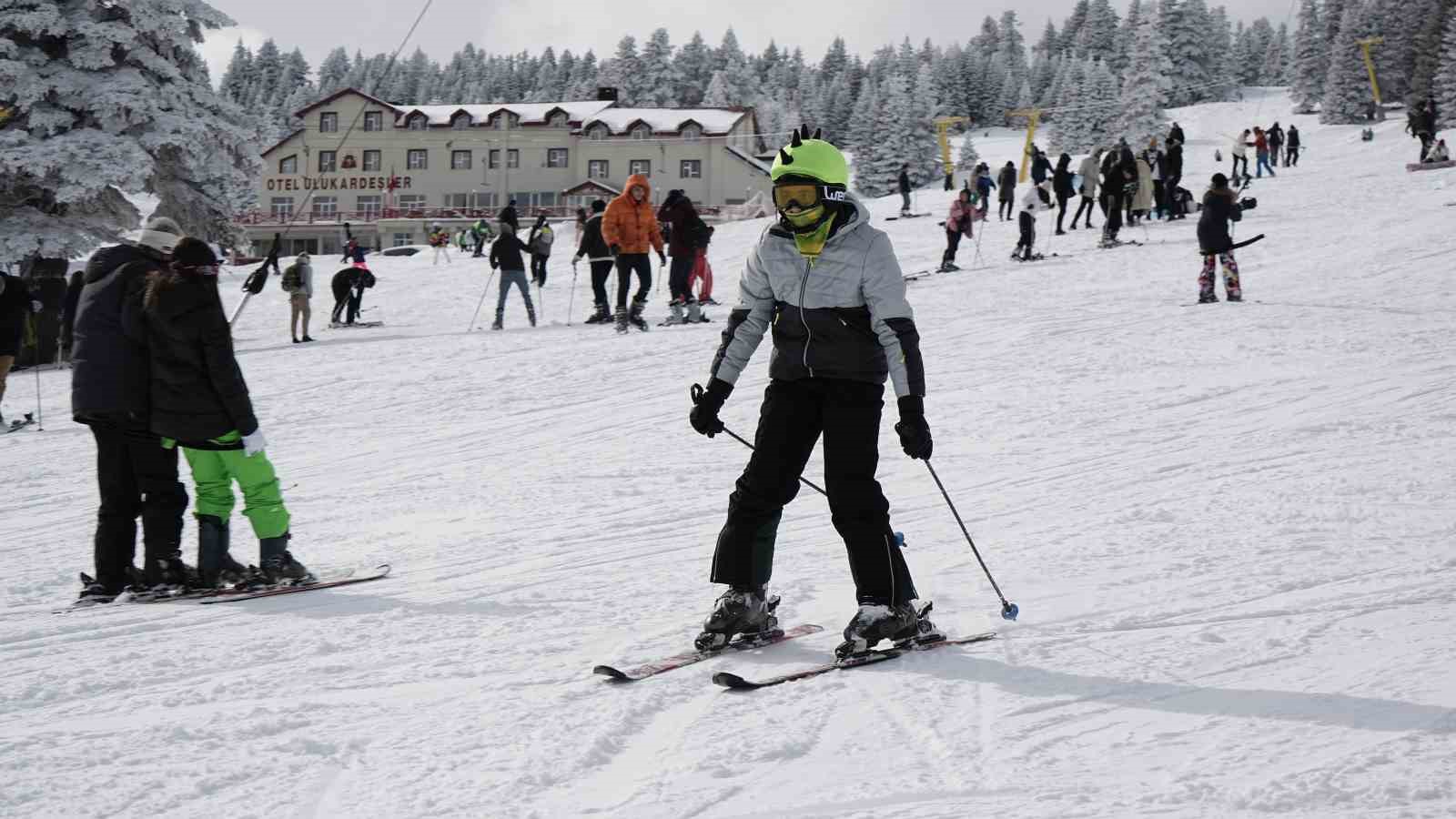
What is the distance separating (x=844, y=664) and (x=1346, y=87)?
68.9 meters

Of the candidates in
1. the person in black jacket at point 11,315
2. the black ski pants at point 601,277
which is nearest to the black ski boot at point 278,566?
the person in black jacket at point 11,315

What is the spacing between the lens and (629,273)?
14531 millimetres

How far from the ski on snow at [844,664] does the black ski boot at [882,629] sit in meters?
0.02

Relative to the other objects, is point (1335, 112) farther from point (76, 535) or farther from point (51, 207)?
point (76, 535)

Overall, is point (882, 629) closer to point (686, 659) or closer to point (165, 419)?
point (686, 659)

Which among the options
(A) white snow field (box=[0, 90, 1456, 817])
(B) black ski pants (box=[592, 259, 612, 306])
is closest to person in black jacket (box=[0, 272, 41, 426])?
(A) white snow field (box=[0, 90, 1456, 817])

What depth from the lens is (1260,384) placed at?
9523 mm

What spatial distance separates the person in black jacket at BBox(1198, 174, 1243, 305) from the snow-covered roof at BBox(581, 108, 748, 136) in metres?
57.0

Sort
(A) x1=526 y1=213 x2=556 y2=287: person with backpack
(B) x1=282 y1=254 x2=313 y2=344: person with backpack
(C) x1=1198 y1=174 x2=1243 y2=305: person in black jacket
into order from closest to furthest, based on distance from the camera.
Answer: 1. (C) x1=1198 y1=174 x2=1243 y2=305: person in black jacket
2. (B) x1=282 y1=254 x2=313 y2=344: person with backpack
3. (A) x1=526 y1=213 x2=556 y2=287: person with backpack

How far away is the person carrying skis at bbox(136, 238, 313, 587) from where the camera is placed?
5.23m

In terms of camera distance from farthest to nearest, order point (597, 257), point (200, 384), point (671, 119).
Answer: point (671, 119) → point (597, 257) → point (200, 384)

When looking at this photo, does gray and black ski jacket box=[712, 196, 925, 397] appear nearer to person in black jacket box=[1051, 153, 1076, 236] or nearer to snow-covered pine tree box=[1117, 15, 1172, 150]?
person in black jacket box=[1051, 153, 1076, 236]

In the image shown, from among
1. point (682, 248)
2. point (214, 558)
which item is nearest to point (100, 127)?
point (682, 248)

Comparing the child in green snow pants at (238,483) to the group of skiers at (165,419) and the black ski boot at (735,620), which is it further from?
the black ski boot at (735,620)
